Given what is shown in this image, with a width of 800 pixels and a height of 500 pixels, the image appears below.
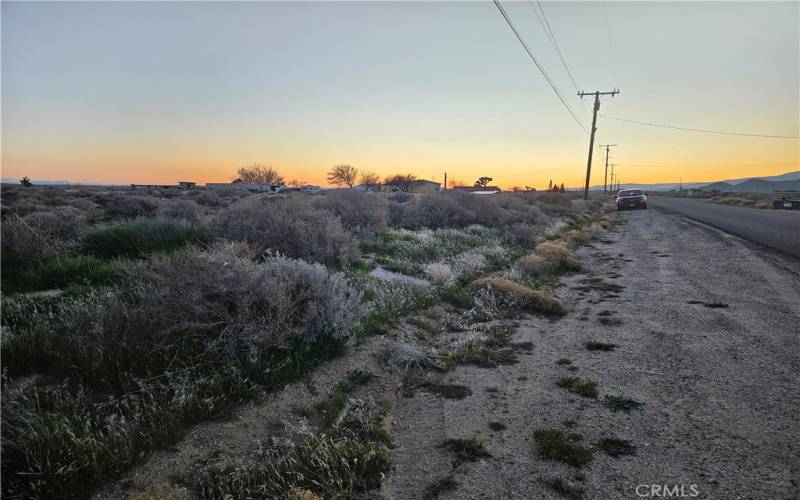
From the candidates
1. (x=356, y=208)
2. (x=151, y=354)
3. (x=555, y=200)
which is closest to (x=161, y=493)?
(x=151, y=354)

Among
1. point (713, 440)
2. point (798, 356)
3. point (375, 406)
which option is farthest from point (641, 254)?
point (375, 406)

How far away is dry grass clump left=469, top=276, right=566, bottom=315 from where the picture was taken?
6984 mm

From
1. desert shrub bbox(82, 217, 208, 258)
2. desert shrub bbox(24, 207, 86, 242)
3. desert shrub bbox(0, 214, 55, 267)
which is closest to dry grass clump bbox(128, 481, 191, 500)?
desert shrub bbox(0, 214, 55, 267)

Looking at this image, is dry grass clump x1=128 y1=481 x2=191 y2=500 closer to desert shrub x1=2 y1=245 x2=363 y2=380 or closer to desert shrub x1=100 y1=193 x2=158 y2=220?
desert shrub x1=2 y1=245 x2=363 y2=380

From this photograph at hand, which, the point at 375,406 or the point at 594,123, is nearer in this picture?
the point at 375,406

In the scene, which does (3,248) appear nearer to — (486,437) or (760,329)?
(486,437)

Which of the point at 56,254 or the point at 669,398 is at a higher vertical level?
the point at 56,254

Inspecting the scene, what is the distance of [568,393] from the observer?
13.3ft

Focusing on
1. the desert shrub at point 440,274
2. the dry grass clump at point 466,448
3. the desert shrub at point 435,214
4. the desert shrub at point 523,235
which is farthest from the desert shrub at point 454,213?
the dry grass clump at point 466,448

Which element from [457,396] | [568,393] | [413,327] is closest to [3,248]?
[413,327]

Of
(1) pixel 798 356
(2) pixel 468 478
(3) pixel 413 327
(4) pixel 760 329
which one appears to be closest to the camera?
(2) pixel 468 478

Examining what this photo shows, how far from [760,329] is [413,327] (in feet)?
15.5

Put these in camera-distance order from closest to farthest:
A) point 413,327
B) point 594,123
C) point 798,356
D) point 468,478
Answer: point 468,478
point 798,356
point 413,327
point 594,123

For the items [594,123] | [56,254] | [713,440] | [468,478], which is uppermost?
[594,123]
